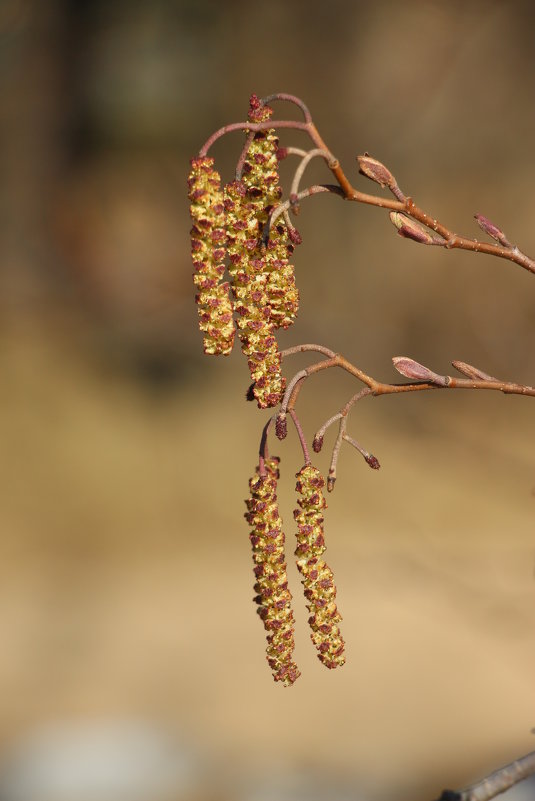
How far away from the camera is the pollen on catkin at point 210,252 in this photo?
0.46 metres

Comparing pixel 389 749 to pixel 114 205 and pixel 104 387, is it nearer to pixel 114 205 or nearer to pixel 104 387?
pixel 104 387

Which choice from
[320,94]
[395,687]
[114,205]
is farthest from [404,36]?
[395,687]

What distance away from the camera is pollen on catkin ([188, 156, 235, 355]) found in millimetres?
462

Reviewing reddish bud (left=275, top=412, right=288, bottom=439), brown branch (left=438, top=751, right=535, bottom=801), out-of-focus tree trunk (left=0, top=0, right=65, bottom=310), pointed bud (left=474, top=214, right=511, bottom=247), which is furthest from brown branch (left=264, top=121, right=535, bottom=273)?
out-of-focus tree trunk (left=0, top=0, right=65, bottom=310)

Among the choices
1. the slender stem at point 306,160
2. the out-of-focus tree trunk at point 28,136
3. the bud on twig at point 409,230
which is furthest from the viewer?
the out-of-focus tree trunk at point 28,136

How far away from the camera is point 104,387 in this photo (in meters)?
2.49

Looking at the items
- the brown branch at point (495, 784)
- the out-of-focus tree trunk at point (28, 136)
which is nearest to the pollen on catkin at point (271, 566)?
the brown branch at point (495, 784)

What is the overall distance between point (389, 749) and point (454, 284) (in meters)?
1.02

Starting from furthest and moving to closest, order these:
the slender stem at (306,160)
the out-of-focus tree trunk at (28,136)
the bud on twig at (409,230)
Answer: the out-of-focus tree trunk at (28,136)
the bud on twig at (409,230)
the slender stem at (306,160)

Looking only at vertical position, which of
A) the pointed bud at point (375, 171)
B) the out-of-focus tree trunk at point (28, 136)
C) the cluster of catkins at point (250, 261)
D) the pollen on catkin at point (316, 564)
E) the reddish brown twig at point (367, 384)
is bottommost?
the pollen on catkin at point (316, 564)

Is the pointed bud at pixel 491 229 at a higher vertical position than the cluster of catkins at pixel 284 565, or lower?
higher

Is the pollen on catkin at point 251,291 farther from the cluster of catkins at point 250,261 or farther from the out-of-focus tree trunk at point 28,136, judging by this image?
the out-of-focus tree trunk at point 28,136

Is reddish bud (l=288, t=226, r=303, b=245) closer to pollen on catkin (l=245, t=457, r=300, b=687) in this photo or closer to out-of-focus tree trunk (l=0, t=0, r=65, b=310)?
pollen on catkin (l=245, t=457, r=300, b=687)

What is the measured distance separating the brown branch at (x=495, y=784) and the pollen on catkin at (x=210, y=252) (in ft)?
0.82
